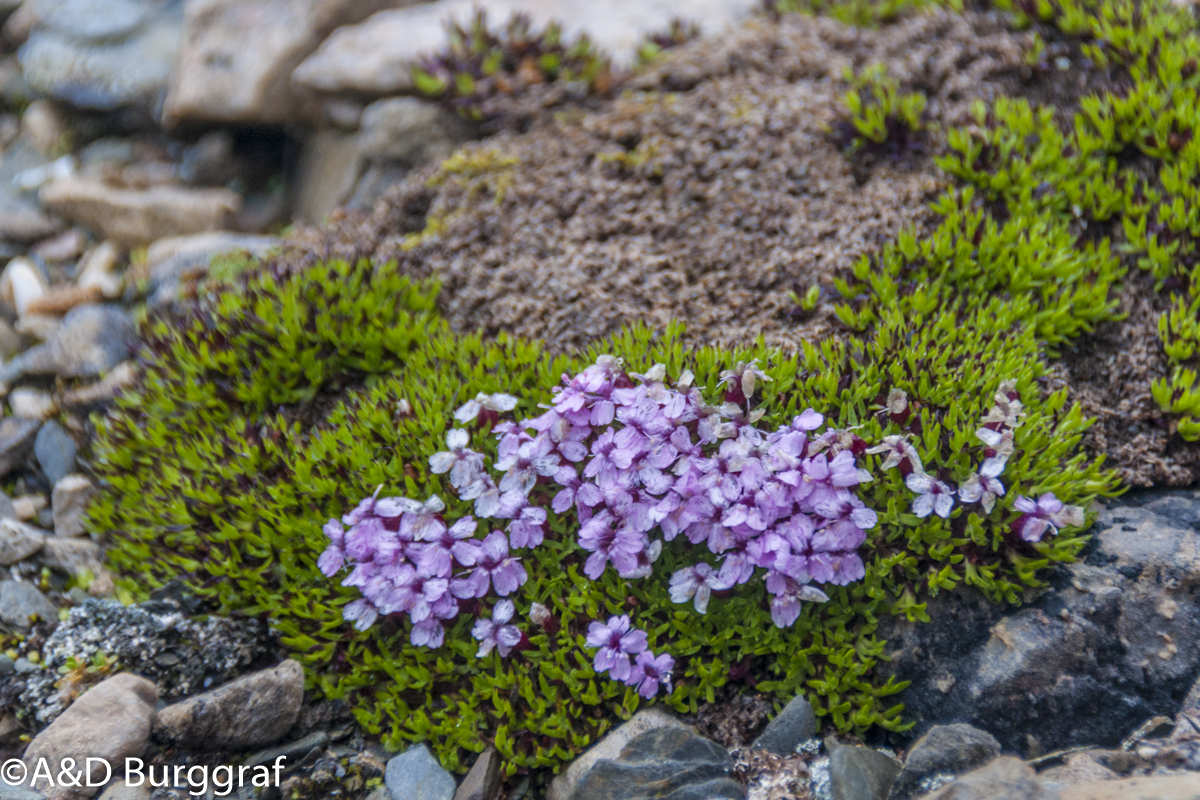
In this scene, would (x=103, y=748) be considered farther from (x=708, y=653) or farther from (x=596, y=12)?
(x=596, y=12)

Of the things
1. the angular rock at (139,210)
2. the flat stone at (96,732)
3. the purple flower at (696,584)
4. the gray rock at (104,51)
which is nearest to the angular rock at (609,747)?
the purple flower at (696,584)

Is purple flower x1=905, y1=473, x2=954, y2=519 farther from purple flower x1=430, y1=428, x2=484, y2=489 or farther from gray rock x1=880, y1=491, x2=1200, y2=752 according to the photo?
purple flower x1=430, y1=428, x2=484, y2=489

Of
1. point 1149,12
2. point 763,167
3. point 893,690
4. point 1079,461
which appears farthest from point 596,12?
point 893,690

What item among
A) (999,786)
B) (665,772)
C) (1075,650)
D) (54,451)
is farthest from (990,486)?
(54,451)

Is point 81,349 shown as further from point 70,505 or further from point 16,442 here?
point 70,505

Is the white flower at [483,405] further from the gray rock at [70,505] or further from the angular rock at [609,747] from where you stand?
the gray rock at [70,505]

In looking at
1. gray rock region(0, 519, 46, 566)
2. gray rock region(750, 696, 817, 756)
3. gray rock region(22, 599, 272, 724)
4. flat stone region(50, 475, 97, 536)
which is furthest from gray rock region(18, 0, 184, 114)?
gray rock region(750, 696, 817, 756)

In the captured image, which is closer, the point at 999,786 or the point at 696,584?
the point at 999,786

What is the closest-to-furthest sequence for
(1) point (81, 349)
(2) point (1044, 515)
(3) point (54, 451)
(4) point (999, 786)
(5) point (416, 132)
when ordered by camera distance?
1. (4) point (999, 786)
2. (2) point (1044, 515)
3. (3) point (54, 451)
4. (1) point (81, 349)
5. (5) point (416, 132)
